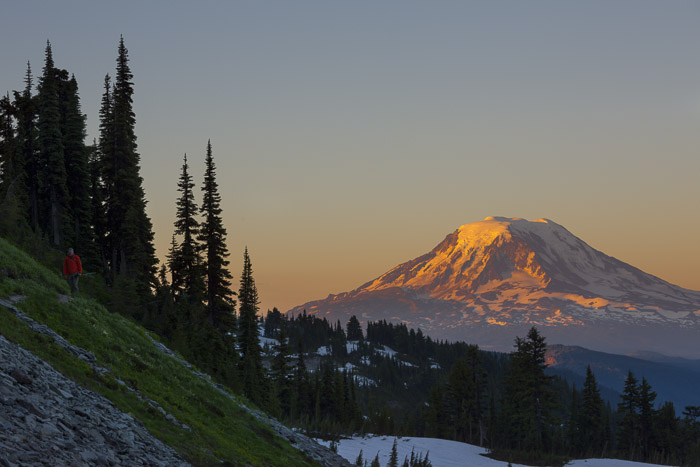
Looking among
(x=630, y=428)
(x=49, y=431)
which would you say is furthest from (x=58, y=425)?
(x=630, y=428)

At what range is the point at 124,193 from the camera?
188 ft

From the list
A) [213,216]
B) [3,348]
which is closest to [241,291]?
[213,216]

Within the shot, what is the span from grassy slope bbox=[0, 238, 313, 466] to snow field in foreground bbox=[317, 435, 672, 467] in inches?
1499

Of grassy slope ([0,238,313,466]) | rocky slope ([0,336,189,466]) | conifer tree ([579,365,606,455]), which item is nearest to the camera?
rocky slope ([0,336,189,466])

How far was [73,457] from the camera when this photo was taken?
13.9 m

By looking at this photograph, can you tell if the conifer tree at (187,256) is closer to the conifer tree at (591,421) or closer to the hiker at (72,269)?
the hiker at (72,269)

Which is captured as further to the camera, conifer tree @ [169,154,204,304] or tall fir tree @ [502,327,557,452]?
tall fir tree @ [502,327,557,452]

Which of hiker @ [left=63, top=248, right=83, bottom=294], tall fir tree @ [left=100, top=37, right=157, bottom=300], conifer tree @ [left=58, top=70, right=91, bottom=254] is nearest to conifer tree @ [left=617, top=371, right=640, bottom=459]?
tall fir tree @ [left=100, top=37, right=157, bottom=300]

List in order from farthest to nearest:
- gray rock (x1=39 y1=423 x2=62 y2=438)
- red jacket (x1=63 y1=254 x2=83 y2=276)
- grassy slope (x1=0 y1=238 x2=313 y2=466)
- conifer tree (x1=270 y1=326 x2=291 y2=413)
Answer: conifer tree (x1=270 y1=326 x2=291 y2=413) → red jacket (x1=63 y1=254 x2=83 y2=276) → grassy slope (x1=0 y1=238 x2=313 y2=466) → gray rock (x1=39 y1=423 x2=62 y2=438)

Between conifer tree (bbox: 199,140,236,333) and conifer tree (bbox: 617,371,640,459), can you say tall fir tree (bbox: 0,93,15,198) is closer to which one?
conifer tree (bbox: 199,140,236,333)

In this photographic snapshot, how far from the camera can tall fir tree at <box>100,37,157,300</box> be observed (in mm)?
56750

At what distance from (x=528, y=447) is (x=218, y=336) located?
64165mm

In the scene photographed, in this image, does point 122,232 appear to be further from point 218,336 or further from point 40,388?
point 40,388

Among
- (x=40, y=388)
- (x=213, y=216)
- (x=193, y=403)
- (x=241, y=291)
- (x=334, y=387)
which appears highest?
(x=213, y=216)
